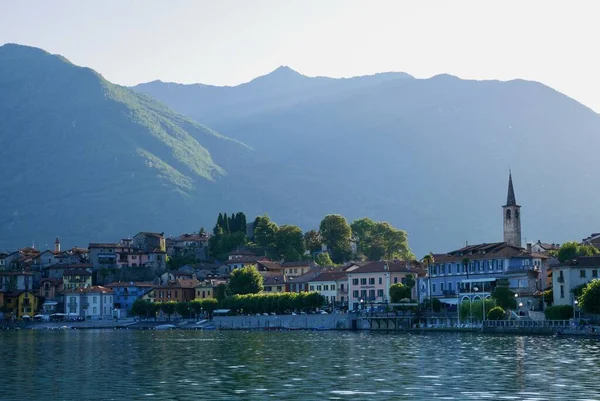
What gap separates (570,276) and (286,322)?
43.7 m

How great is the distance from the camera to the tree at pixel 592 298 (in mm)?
86688

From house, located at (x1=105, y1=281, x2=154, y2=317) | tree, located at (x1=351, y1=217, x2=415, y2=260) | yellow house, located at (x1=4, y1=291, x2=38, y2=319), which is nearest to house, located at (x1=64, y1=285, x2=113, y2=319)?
house, located at (x1=105, y1=281, x2=154, y2=317)

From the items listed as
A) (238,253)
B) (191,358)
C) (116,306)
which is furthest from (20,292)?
(191,358)

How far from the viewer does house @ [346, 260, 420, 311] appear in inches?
5300

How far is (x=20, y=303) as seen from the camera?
174 m

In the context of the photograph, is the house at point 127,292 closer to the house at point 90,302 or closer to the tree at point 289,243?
the house at point 90,302

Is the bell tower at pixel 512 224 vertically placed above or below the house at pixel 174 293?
above

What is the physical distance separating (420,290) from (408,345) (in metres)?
47.2

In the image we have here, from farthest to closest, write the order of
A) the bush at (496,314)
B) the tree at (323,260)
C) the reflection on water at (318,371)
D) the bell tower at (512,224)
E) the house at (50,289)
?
the house at (50,289) < the tree at (323,260) < the bell tower at (512,224) < the bush at (496,314) < the reflection on water at (318,371)

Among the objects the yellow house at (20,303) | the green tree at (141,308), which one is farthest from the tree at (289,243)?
the yellow house at (20,303)

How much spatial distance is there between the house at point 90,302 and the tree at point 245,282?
2809 cm

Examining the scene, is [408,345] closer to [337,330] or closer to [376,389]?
[376,389]

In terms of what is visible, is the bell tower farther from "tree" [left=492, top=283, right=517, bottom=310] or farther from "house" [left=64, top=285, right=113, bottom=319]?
"house" [left=64, top=285, right=113, bottom=319]

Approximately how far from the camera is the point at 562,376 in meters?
47.2
